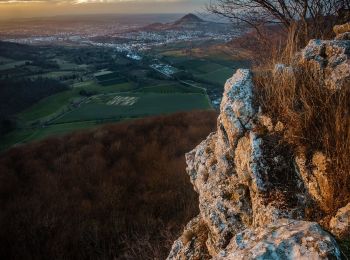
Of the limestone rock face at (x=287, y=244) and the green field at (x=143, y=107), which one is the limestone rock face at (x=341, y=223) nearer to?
the limestone rock face at (x=287, y=244)

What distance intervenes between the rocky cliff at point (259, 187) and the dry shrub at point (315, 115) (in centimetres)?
15

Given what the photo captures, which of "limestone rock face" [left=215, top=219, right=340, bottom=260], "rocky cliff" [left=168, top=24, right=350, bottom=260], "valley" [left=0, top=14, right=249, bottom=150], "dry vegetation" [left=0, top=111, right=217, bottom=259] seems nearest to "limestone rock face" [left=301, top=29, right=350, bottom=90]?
"rocky cliff" [left=168, top=24, right=350, bottom=260]

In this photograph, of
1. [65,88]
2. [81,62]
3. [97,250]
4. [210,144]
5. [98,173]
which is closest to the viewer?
Result: [210,144]

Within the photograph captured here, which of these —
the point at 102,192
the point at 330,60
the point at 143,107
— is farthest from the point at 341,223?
the point at 143,107

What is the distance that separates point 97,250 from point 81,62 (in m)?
101

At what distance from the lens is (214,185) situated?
6.63 meters

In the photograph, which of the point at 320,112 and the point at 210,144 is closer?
→ the point at 320,112

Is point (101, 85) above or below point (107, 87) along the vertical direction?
above

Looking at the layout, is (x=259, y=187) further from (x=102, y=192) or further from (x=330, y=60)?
(x=102, y=192)

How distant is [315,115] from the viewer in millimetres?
4789

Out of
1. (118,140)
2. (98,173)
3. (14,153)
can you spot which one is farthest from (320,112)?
(14,153)

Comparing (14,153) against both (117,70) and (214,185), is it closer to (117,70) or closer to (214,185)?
(214,185)

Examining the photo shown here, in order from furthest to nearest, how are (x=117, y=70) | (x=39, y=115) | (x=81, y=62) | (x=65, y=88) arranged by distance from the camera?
(x=81, y=62)
(x=117, y=70)
(x=65, y=88)
(x=39, y=115)

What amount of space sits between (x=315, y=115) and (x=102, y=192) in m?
24.2
